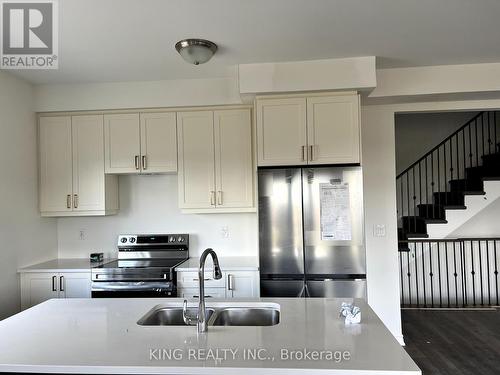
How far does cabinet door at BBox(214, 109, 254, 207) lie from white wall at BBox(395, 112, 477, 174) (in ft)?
10.8

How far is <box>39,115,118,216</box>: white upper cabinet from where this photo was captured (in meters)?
3.66

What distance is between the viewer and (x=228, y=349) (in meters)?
1.43

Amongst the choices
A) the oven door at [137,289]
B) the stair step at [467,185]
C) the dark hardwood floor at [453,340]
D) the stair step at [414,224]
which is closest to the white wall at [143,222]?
the oven door at [137,289]

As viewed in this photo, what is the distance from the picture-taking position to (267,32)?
260 centimetres

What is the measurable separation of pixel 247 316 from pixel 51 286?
7.44 feet

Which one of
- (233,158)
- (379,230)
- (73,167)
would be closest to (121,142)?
(73,167)

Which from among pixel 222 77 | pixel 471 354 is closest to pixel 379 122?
pixel 222 77

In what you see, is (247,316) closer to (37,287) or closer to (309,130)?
(309,130)

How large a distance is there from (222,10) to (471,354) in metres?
3.67

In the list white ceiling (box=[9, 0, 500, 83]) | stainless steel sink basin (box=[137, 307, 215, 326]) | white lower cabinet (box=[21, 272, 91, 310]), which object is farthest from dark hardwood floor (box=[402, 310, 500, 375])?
white lower cabinet (box=[21, 272, 91, 310])

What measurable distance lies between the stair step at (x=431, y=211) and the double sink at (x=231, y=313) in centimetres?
392

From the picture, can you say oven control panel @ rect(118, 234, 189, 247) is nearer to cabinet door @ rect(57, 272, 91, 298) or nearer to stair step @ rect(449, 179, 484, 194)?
cabinet door @ rect(57, 272, 91, 298)

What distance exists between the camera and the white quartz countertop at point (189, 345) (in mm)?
1295

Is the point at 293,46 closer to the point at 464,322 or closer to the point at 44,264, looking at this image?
the point at 44,264
